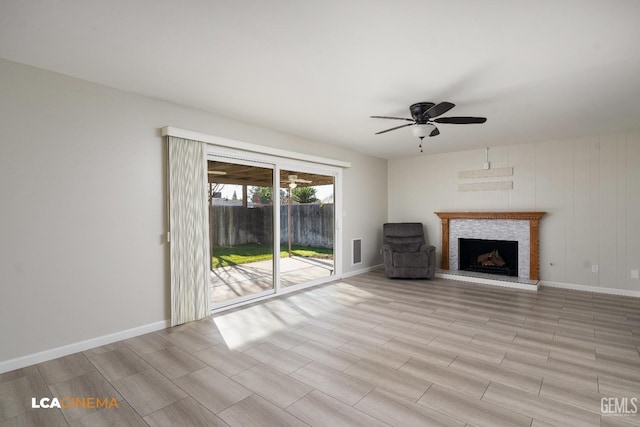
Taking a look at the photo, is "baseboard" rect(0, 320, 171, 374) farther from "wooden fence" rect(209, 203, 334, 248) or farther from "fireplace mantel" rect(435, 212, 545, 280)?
"fireplace mantel" rect(435, 212, 545, 280)

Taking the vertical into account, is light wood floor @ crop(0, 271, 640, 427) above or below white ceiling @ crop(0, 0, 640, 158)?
below

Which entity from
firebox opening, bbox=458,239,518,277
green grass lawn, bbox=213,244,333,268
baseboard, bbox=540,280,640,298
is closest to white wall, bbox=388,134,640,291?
baseboard, bbox=540,280,640,298

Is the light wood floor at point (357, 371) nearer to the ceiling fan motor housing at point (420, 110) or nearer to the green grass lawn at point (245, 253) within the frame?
the green grass lawn at point (245, 253)

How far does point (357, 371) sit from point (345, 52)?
8.47 feet

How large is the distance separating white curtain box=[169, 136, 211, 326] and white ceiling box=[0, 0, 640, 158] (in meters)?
0.64

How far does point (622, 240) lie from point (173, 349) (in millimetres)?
6502

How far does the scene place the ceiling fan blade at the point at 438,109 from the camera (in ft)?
9.15

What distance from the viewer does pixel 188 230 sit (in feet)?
11.6

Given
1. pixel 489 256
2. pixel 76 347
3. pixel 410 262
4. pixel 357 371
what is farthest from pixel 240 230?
pixel 489 256

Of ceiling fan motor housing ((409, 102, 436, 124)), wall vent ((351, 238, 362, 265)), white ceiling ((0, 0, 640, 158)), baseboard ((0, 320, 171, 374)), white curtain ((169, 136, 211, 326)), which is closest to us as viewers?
white ceiling ((0, 0, 640, 158))

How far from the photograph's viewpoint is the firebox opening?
5660mm

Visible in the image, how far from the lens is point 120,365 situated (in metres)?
2.54

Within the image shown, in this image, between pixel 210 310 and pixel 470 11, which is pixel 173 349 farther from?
pixel 470 11

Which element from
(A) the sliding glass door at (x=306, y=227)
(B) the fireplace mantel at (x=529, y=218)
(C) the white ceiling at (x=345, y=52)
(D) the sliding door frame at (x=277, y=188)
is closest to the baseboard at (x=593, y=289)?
(B) the fireplace mantel at (x=529, y=218)
